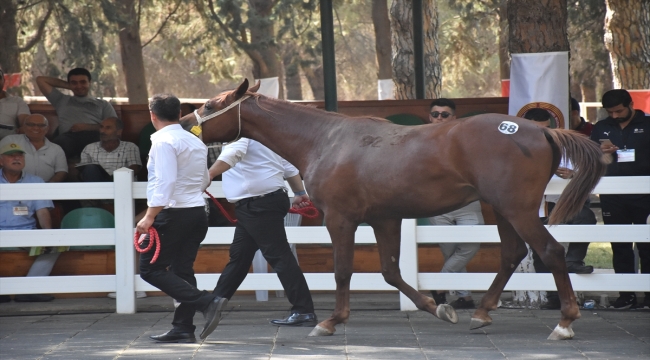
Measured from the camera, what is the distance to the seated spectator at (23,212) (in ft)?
28.7

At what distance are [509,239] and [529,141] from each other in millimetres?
853

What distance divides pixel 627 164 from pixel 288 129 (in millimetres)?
3173

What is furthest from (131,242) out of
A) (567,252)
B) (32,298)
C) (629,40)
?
(629,40)

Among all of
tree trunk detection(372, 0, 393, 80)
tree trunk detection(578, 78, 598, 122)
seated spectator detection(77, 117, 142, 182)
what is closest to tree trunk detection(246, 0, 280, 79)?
tree trunk detection(372, 0, 393, 80)

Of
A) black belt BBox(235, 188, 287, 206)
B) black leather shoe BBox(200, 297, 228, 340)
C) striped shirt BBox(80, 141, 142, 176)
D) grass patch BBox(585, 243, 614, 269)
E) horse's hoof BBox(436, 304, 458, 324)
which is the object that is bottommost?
grass patch BBox(585, 243, 614, 269)

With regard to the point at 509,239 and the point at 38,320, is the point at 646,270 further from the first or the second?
the point at 38,320

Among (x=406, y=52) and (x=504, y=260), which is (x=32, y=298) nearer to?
(x=504, y=260)

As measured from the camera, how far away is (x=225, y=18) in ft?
65.7

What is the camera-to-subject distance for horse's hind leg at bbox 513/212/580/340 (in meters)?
6.32

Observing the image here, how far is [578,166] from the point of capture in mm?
6453

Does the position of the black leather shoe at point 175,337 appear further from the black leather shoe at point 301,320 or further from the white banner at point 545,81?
the white banner at point 545,81

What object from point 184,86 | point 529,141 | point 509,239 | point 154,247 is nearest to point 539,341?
point 509,239

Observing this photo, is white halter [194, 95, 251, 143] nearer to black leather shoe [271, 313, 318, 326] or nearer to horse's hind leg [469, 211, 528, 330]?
black leather shoe [271, 313, 318, 326]

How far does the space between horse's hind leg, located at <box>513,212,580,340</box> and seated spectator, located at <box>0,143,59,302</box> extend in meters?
4.75
